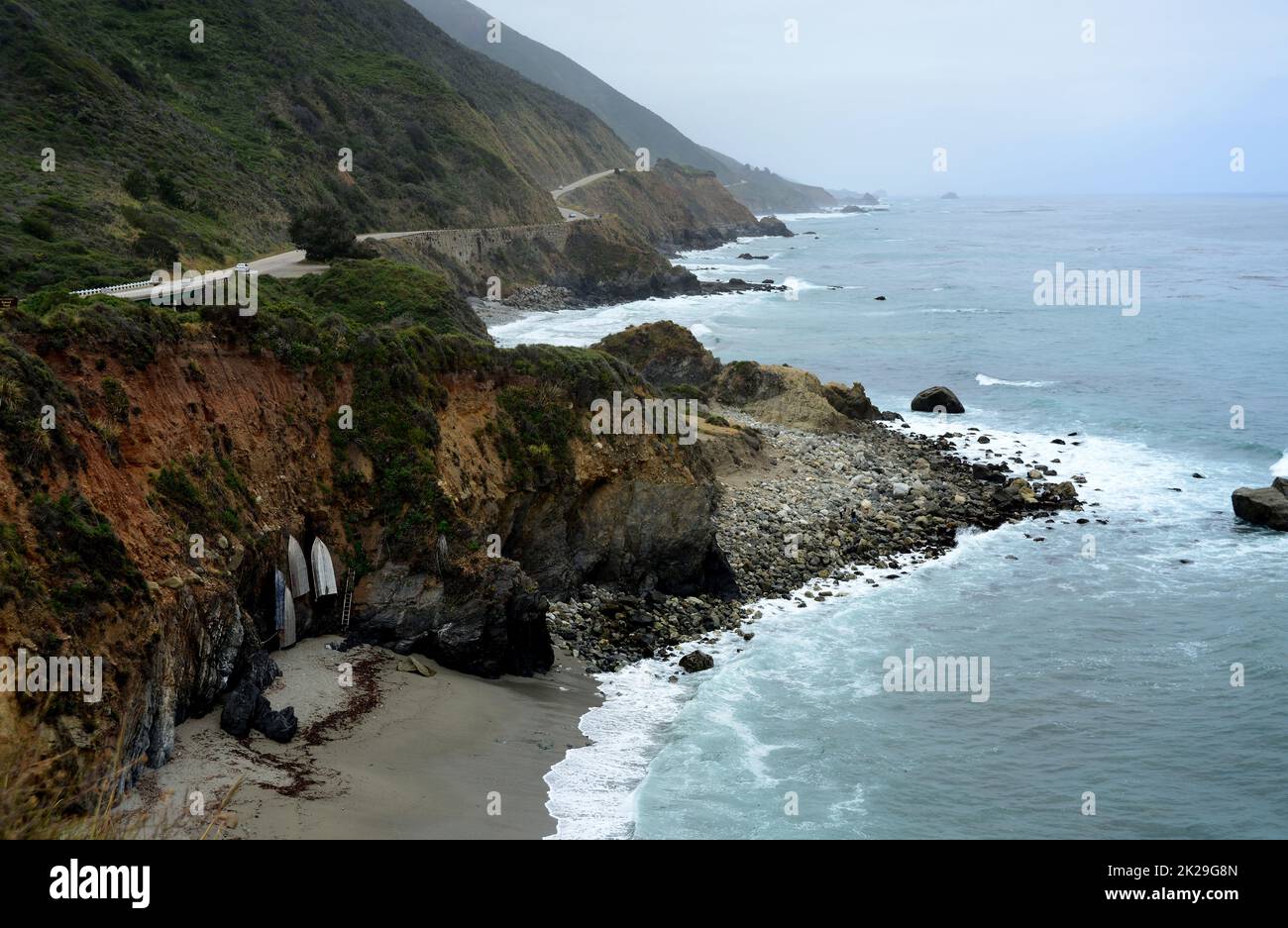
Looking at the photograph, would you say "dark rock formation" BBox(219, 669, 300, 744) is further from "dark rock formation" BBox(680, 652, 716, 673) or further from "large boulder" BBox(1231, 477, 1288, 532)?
"large boulder" BBox(1231, 477, 1288, 532)

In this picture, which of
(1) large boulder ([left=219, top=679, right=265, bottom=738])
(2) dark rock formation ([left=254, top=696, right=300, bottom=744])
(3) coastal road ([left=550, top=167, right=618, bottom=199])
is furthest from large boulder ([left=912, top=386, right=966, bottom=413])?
(3) coastal road ([left=550, top=167, right=618, bottom=199])

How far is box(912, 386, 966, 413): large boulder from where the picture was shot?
46875 millimetres

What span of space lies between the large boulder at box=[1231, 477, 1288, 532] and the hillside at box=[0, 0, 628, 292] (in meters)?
34.8

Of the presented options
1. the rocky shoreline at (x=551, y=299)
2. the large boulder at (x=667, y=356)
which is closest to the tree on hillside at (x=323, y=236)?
the large boulder at (x=667, y=356)

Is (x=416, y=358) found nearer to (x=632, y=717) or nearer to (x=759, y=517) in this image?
(x=632, y=717)

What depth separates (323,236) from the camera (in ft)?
147


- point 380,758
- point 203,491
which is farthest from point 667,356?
point 380,758

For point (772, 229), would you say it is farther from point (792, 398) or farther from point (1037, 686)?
point (1037, 686)

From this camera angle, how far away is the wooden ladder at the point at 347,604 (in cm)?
1900

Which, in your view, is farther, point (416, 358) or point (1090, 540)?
point (1090, 540)

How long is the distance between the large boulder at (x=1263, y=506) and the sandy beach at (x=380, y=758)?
76.5 feet

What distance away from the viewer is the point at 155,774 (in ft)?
44.4
